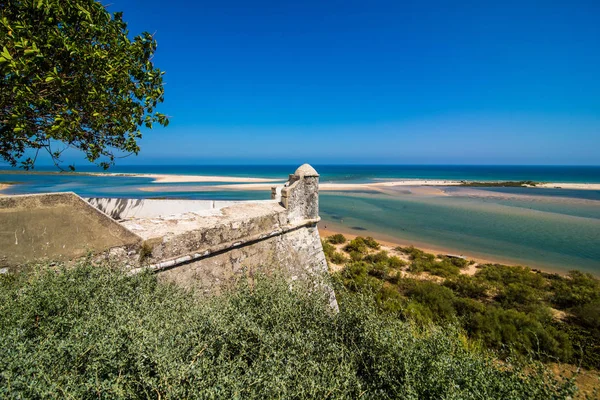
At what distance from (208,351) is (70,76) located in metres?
4.56

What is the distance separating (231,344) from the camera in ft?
9.61

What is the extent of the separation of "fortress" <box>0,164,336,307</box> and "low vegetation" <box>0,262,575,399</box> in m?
0.43

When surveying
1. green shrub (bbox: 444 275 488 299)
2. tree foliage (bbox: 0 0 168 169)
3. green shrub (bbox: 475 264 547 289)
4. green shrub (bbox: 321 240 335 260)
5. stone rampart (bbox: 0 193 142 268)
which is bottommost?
green shrub (bbox: 444 275 488 299)

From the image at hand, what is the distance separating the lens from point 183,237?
468cm

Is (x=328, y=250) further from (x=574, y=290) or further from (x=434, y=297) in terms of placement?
(x=574, y=290)

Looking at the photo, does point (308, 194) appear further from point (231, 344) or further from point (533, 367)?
point (533, 367)

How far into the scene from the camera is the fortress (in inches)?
135

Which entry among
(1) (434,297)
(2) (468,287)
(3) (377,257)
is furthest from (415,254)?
(1) (434,297)

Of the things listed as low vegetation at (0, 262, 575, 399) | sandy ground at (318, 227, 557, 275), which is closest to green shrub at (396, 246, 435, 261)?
sandy ground at (318, 227, 557, 275)

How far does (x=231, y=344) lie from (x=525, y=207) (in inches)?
1400

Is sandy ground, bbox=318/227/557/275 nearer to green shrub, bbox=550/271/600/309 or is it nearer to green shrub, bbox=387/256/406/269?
green shrub, bbox=387/256/406/269

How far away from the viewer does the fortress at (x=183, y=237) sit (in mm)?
3438

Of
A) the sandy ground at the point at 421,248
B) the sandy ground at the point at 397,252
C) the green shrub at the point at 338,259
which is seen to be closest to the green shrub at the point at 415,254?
the sandy ground at the point at 397,252

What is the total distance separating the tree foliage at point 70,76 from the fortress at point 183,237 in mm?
1182
